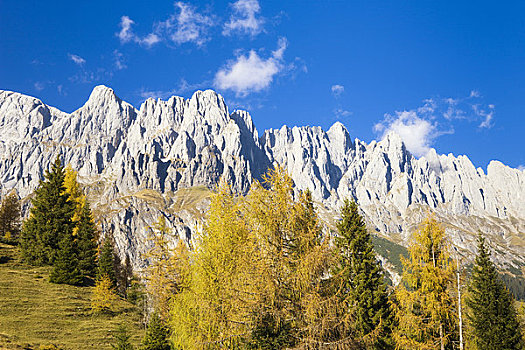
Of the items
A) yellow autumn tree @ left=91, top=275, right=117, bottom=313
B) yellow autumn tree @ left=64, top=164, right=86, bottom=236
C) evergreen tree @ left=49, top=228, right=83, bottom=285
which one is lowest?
yellow autumn tree @ left=91, top=275, right=117, bottom=313

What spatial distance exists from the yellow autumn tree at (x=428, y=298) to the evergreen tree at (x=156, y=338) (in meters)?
17.0

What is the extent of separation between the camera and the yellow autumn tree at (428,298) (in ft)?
82.0

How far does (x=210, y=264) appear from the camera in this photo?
20.5 m

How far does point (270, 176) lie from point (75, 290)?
35.5m

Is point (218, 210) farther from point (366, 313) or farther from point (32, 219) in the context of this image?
point (32, 219)

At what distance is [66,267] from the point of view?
43.8 meters

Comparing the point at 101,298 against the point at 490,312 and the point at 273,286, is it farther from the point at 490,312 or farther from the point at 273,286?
the point at 490,312

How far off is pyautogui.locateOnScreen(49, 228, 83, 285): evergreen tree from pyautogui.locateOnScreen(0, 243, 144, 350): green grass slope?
114 centimetres

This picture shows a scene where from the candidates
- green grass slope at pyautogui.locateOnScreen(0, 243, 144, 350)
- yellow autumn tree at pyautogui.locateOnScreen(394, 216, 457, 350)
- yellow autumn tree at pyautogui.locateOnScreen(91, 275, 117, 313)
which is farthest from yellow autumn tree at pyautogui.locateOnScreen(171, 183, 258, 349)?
yellow autumn tree at pyautogui.locateOnScreen(91, 275, 117, 313)

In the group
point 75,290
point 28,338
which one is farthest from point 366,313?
point 75,290

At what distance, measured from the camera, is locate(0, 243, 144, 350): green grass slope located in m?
28.5

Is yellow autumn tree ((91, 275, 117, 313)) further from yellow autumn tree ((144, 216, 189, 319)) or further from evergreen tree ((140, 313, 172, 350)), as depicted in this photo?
evergreen tree ((140, 313, 172, 350))

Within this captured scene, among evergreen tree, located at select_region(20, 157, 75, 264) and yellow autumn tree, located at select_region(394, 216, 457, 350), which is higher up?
evergreen tree, located at select_region(20, 157, 75, 264)

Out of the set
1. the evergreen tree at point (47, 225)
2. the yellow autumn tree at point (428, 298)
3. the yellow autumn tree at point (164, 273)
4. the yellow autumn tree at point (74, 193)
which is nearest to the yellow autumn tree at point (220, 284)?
the yellow autumn tree at point (164, 273)
